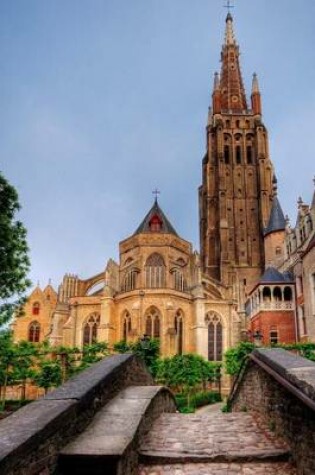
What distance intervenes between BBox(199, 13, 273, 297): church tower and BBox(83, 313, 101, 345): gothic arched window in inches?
891

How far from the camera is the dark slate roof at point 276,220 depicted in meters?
57.9

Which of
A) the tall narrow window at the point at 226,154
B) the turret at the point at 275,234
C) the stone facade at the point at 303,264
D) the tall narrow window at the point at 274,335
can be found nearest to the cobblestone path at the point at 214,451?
the stone facade at the point at 303,264

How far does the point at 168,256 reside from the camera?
43250 mm

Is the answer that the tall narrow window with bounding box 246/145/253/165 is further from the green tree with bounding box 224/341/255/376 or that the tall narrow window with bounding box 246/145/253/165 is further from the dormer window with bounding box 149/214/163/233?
the green tree with bounding box 224/341/255/376

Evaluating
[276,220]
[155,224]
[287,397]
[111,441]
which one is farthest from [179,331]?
[111,441]

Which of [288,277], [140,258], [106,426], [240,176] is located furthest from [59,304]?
[106,426]

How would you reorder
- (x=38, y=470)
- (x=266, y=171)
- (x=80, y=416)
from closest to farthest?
1. (x=38, y=470)
2. (x=80, y=416)
3. (x=266, y=171)

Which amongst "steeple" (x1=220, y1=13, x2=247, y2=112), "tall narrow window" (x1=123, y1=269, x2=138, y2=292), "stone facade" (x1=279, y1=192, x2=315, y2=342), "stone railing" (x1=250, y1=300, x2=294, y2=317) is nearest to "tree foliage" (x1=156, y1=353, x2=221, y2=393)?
"stone facade" (x1=279, y1=192, x2=315, y2=342)

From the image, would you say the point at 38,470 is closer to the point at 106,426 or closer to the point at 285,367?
the point at 106,426

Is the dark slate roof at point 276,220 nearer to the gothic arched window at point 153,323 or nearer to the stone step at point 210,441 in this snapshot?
the gothic arched window at point 153,323

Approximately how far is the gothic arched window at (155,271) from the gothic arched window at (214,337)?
5536 mm

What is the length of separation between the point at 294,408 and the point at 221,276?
54813mm

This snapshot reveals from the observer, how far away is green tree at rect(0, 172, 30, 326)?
1891 centimetres

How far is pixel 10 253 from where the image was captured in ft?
62.7
